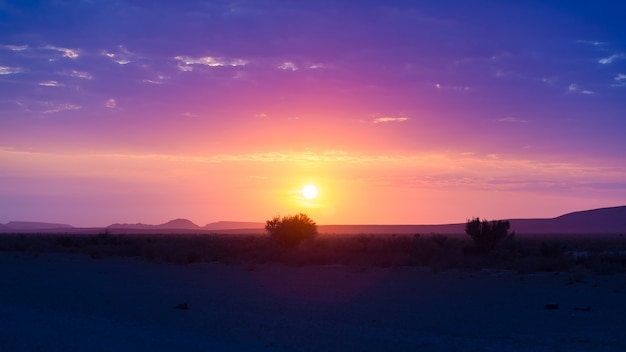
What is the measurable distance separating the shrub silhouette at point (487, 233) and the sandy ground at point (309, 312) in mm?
18732

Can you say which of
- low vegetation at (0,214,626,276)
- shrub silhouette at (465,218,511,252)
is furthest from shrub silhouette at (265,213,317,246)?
shrub silhouette at (465,218,511,252)

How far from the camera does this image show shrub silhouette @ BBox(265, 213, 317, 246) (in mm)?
65125

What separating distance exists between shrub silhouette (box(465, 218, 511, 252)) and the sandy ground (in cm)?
1873

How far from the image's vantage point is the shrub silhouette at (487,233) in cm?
5631

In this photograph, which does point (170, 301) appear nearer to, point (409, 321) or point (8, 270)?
point (409, 321)

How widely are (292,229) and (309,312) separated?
43051 millimetres

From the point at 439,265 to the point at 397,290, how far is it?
11409 millimetres

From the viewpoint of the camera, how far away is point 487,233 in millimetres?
56656

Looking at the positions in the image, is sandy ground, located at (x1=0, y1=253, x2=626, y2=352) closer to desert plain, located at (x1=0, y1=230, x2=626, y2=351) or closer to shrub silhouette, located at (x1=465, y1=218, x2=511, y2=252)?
desert plain, located at (x1=0, y1=230, x2=626, y2=351)

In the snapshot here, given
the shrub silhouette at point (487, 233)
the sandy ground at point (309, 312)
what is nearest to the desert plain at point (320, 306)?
the sandy ground at point (309, 312)

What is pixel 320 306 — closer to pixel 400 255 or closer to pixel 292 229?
pixel 400 255

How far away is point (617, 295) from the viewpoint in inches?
1088

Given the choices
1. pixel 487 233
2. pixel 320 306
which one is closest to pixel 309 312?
pixel 320 306

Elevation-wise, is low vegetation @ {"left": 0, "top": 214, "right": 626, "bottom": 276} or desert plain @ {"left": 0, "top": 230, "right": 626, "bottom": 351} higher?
low vegetation @ {"left": 0, "top": 214, "right": 626, "bottom": 276}
